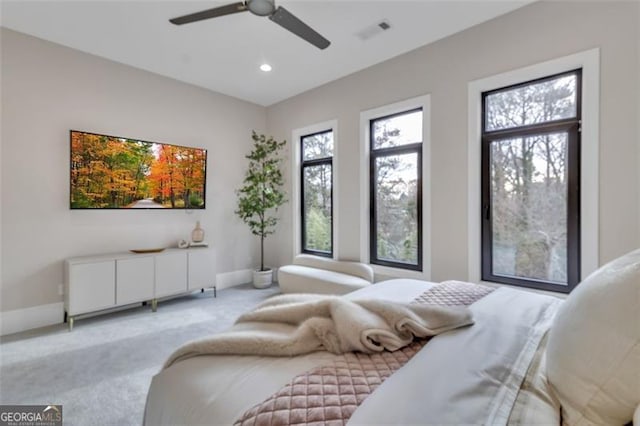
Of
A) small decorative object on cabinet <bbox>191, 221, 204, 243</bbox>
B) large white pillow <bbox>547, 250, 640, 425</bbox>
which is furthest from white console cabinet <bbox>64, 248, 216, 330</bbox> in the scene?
large white pillow <bbox>547, 250, 640, 425</bbox>

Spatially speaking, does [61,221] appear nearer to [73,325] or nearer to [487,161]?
[73,325]

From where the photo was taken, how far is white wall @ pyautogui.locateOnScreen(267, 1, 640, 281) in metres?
2.20

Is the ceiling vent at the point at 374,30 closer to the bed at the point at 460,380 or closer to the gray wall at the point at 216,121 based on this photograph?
the gray wall at the point at 216,121

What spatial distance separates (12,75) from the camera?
297cm

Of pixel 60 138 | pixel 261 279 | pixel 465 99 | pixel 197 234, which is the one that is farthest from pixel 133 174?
pixel 465 99

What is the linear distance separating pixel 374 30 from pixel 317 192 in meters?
2.32

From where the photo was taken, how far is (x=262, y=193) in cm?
465

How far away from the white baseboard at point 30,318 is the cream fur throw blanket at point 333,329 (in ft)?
10.2

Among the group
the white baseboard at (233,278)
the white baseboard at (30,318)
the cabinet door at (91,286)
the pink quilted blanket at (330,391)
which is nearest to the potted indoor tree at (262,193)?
the white baseboard at (233,278)

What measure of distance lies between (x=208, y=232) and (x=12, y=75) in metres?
2.66

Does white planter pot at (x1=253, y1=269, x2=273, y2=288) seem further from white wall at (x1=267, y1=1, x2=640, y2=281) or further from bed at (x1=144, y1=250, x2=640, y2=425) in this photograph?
bed at (x1=144, y1=250, x2=640, y2=425)

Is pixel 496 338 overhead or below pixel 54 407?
overhead

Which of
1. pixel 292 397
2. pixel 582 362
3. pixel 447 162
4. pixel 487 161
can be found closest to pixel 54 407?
pixel 292 397

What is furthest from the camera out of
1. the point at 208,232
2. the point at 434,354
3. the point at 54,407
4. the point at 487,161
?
the point at 208,232
